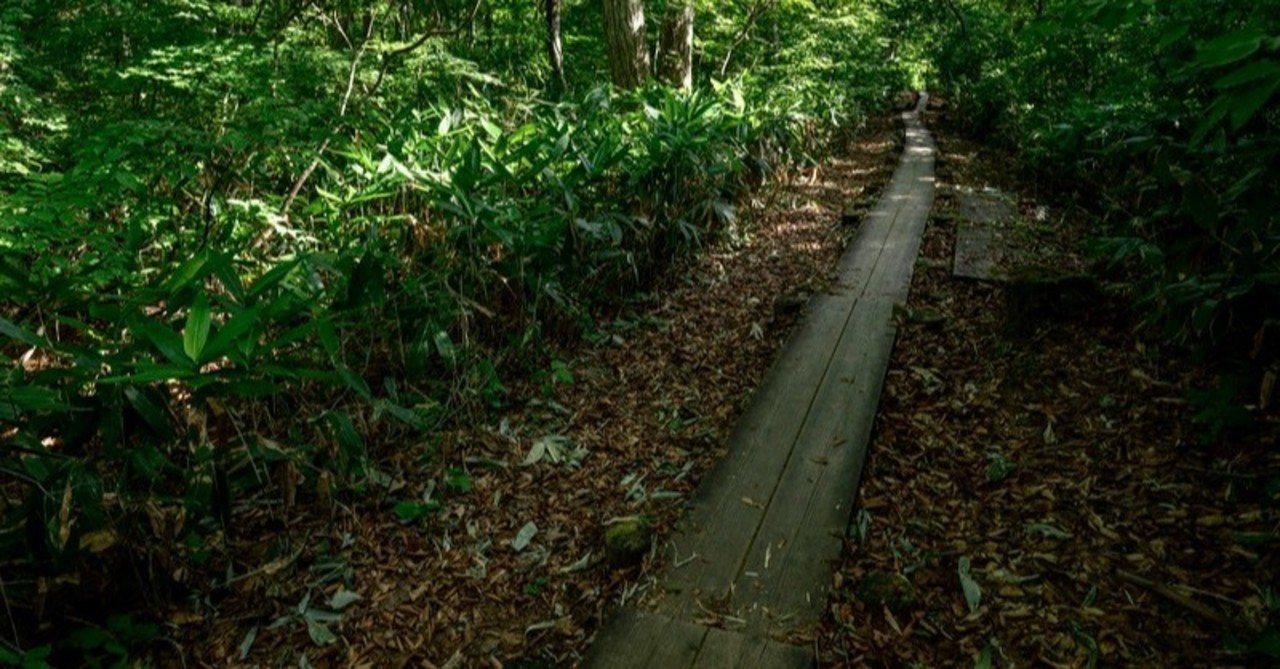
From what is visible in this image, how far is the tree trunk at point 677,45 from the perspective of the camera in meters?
8.12

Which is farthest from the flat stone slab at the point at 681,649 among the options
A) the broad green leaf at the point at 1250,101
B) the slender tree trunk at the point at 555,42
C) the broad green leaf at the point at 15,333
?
the slender tree trunk at the point at 555,42

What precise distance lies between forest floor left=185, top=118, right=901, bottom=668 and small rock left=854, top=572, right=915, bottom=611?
72 cm

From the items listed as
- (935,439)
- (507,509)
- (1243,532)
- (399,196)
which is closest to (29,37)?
(399,196)

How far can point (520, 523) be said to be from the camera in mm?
2713

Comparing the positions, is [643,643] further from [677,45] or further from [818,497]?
[677,45]

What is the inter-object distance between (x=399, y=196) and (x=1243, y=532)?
4133 millimetres

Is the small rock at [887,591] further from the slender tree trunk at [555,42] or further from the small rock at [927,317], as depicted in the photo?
the slender tree trunk at [555,42]

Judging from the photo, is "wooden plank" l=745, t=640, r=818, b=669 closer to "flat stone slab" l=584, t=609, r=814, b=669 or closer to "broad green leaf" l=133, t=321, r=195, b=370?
"flat stone slab" l=584, t=609, r=814, b=669

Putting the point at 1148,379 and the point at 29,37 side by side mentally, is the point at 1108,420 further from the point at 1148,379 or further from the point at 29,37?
the point at 29,37

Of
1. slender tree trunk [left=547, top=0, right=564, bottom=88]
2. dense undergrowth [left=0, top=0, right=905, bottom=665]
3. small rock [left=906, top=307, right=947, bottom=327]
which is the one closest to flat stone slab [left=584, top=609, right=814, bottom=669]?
dense undergrowth [left=0, top=0, right=905, bottom=665]

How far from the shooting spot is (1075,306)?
3.55m

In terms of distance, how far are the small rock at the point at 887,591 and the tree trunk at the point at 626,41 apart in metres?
6.38

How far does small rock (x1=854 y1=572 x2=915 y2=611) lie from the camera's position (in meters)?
2.08

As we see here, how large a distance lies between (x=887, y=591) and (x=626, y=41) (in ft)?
21.7
